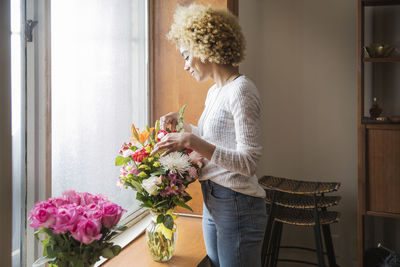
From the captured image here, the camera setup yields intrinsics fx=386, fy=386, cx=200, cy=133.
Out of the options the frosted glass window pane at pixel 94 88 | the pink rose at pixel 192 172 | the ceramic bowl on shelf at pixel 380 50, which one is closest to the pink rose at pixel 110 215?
the pink rose at pixel 192 172

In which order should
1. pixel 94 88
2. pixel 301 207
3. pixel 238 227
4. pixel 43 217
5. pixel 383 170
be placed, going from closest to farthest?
pixel 43 217
pixel 238 227
pixel 94 88
pixel 301 207
pixel 383 170

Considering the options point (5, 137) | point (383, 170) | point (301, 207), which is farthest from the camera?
point (383, 170)

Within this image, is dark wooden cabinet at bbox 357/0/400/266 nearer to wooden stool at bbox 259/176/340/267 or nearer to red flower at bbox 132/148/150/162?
wooden stool at bbox 259/176/340/267

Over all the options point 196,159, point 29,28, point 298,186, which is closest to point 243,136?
point 196,159

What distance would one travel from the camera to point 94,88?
1792 mm

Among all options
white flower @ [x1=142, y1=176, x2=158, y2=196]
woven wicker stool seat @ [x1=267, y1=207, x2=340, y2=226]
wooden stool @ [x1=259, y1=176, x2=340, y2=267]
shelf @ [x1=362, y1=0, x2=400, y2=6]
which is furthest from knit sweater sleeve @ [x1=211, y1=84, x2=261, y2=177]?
shelf @ [x1=362, y1=0, x2=400, y2=6]

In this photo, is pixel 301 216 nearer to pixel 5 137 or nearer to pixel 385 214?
pixel 385 214

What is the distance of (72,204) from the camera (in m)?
1.09

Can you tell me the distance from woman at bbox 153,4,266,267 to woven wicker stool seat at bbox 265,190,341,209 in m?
0.92

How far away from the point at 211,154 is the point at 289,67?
1.96m

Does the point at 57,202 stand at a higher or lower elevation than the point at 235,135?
lower

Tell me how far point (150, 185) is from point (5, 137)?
1.68 ft

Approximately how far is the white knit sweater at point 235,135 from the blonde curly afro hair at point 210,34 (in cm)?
12

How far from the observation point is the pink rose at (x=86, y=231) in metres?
1.01
